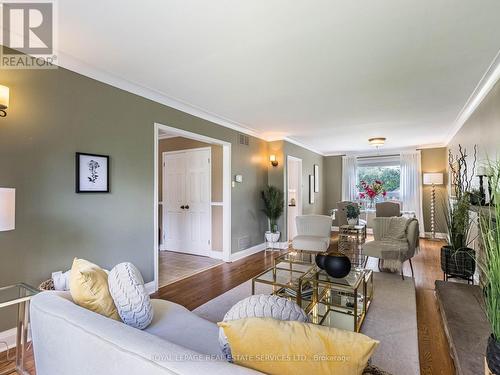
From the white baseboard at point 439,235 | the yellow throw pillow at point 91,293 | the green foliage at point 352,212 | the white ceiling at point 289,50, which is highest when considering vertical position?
the white ceiling at point 289,50

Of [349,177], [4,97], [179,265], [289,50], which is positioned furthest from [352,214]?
[4,97]

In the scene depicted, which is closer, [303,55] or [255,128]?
[303,55]

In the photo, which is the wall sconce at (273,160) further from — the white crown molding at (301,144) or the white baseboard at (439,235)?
the white baseboard at (439,235)

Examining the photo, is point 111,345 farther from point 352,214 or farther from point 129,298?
point 352,214

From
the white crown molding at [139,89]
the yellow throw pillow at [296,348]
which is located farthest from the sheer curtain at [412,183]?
the yellow throw pillow at [296,348]

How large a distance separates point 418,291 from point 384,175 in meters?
5.11

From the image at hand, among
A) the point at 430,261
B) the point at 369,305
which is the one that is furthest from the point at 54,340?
the point at 430,261

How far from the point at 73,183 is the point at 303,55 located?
2448mm

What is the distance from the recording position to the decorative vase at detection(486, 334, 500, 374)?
0.95 m

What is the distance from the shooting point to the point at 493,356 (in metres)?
0.97

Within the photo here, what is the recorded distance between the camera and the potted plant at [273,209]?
5320 millimetres

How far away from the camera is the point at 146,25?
1864 millimetres

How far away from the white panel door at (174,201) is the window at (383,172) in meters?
5.49

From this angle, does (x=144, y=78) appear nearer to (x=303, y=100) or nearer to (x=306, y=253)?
(x=303, y=100)
